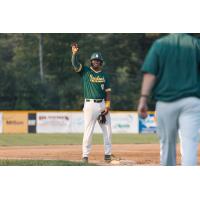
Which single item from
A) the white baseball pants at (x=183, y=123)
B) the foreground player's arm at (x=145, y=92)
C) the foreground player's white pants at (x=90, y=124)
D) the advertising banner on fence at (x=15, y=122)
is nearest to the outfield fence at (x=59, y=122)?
the advertising banner on fence at (x=15, y=122)

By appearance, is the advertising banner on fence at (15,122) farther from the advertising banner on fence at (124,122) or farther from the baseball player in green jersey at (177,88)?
the baseball player in green jersey at (177,88)

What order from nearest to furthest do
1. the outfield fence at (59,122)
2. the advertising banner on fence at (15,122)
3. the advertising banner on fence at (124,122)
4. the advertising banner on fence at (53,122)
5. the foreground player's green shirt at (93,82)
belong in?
the foreground player's green shirt at (93,82)
the advertising banner on fence at (15,122)
the outfield fence at (59,122)
the advertising banner on fence at (53,122)
the advertising banner on fence at (124,122)

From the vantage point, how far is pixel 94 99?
12.8m

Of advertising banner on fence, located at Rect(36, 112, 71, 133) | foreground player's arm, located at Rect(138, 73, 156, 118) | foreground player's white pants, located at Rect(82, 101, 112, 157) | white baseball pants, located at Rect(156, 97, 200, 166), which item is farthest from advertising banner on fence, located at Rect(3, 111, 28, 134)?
foreground player's arm, located at Rect(138, 73, 156, 118)

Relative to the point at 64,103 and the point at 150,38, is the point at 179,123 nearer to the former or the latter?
the point at 64,103

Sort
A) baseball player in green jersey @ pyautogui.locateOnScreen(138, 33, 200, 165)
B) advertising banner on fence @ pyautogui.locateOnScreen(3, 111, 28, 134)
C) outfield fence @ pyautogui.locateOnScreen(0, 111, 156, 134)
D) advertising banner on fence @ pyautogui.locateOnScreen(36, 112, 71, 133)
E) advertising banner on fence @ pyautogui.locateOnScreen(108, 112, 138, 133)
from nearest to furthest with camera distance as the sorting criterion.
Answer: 1. baseball player in green jersey @ pyautogui.locateOnScreen(138, 33, 200, 165)
2. advertising banner on fence @ pyautogui.locateOnScreen(3, 111, 28, 134)
3. outfield fence @ pyautogui.locateOnScreen(0, 111, 156, 134)
4. advertising banner on fence @ pyautogui.locateOnScreen(36, 112, 71, 133)
5. advertising banner on fence @ pyautogui.locateOnScreen(108, 112, 138, 133)

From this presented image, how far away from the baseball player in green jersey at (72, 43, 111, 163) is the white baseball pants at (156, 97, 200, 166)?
509 cm

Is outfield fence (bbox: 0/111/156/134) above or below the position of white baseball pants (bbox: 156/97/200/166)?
below

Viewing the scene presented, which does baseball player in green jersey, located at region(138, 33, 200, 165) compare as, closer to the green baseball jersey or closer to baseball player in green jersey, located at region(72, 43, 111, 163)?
the green baseball jersey

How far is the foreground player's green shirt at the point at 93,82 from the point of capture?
1266 centimetres

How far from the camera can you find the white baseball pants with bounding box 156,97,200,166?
24.1 feet

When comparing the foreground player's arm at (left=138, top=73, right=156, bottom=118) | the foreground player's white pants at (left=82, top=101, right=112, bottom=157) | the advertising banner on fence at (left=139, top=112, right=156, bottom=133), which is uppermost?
the foreground player's arm at (left=138, top=73, right=156, bottom=118)
